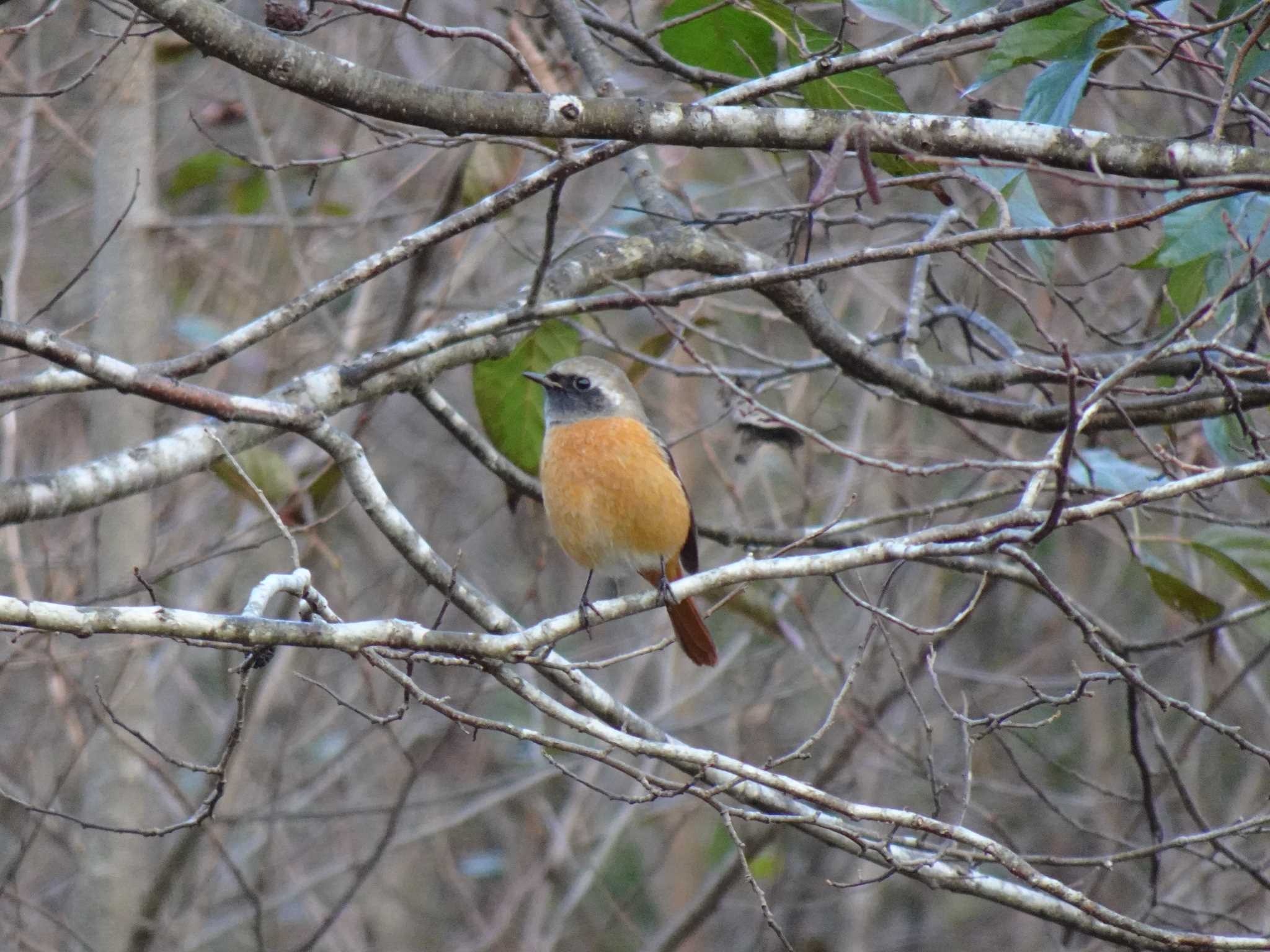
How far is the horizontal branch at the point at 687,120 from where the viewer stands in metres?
2.55

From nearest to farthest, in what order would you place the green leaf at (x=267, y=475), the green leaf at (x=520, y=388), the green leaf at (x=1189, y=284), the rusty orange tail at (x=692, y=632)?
the green leaf at (x=1189, y=284), the green leaf at (x=267, y=475), the green leaf at (x=520, y=388), the rusty orange tail at (x=692, y=632)

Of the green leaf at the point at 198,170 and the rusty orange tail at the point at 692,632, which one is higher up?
the green leaf at the point at 198,170

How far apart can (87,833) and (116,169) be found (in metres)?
3.20

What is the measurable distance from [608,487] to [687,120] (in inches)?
82.5

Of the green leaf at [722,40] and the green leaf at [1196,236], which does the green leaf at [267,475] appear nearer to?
the green leaf at [722,40]

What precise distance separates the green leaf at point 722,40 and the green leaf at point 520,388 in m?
1.12

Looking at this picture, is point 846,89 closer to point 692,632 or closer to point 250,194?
point 692,632

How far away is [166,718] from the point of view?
27.2ft

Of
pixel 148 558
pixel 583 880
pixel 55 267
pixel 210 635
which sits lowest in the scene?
pixel 210 635

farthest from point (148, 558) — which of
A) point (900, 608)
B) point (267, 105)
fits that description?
point (900, 608)

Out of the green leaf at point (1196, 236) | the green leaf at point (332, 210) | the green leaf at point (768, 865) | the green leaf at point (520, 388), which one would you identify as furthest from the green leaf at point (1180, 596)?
the green leaf at point (332, 210)

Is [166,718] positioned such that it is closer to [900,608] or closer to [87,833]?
[87,833]

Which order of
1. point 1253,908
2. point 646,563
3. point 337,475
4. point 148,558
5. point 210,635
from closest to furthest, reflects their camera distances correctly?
1. point 210,635
2. point 646,563
3. point 337,475
4. point 148,558
5. point 1253,908

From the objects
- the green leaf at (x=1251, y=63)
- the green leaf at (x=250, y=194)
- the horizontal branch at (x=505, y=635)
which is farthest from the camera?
the green leaf at (x=250, y=194)
